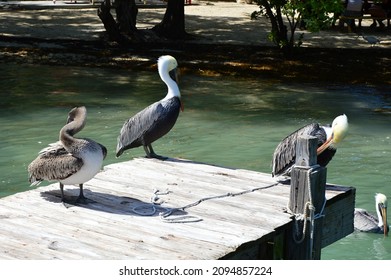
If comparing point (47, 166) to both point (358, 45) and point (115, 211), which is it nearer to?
point (115, 211)

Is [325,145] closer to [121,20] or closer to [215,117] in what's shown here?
[215,117]

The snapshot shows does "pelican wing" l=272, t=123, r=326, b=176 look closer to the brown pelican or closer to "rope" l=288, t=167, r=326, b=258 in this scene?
"rope" l=288, t=167, r=326, b=258

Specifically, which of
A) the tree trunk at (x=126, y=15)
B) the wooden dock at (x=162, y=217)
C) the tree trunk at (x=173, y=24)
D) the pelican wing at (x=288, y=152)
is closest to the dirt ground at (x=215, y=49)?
the tree trunk at (x=173, y=24)

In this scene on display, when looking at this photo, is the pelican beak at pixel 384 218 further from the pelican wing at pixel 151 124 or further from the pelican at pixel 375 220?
the pelican wing at pixel 151 124

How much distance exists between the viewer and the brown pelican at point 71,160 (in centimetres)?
790

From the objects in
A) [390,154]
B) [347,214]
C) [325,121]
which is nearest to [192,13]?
[325,121]

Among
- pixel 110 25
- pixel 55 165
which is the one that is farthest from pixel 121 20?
pixel 55 165

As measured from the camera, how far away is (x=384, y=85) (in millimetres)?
20453

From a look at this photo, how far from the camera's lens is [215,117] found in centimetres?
1677

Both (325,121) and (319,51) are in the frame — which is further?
(319,51)

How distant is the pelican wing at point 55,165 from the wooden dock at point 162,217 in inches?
8.6

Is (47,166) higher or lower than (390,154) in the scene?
higher

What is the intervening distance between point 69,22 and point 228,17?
573 centimetres
